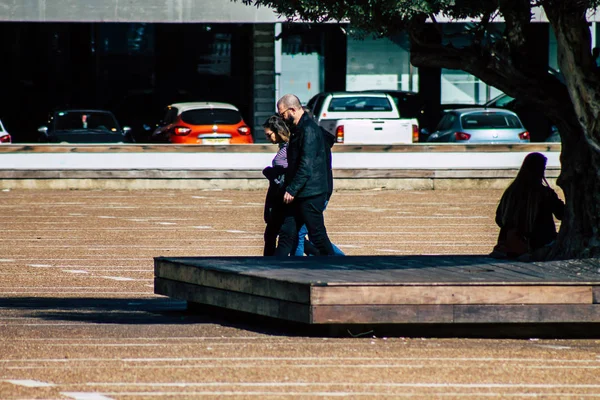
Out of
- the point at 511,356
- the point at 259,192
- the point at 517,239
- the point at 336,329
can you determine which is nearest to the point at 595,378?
the point at 511,356

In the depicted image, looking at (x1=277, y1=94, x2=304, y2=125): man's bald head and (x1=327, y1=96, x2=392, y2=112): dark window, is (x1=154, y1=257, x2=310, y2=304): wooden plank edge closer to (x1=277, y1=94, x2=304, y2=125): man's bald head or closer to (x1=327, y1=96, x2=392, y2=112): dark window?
(x1=277, y1=94, x2=304, y2=125): man's bald head

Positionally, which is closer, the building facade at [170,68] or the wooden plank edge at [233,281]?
the wooden plank edge at [233,281]

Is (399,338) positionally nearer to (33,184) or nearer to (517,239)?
(517,239)

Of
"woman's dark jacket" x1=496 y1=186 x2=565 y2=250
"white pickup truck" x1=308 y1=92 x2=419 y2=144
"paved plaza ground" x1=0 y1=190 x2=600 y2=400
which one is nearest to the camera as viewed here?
"paved plaza ground" x1=0 y1=190 x2=600 y2=400

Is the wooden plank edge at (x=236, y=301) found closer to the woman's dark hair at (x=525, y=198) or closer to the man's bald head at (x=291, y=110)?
the man's bald head at (x=291, y=110)

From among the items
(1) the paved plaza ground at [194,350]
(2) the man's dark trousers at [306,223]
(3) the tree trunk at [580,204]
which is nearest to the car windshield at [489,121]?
(1) the paved plaza ground at [194,350]

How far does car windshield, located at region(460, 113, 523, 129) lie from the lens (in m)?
29.4

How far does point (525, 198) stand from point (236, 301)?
262cm

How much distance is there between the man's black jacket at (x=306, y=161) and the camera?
10.3m

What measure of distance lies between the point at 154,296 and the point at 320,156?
2092mm

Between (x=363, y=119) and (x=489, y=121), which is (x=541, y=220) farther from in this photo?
(x=489, y=121)

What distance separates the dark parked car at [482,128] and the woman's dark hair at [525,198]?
1850cm

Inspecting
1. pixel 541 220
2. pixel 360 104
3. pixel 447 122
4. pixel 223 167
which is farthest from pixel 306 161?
pixel 360 104

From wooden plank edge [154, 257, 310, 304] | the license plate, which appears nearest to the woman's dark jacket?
wooden plank edge [154, 257, 310, 304]
